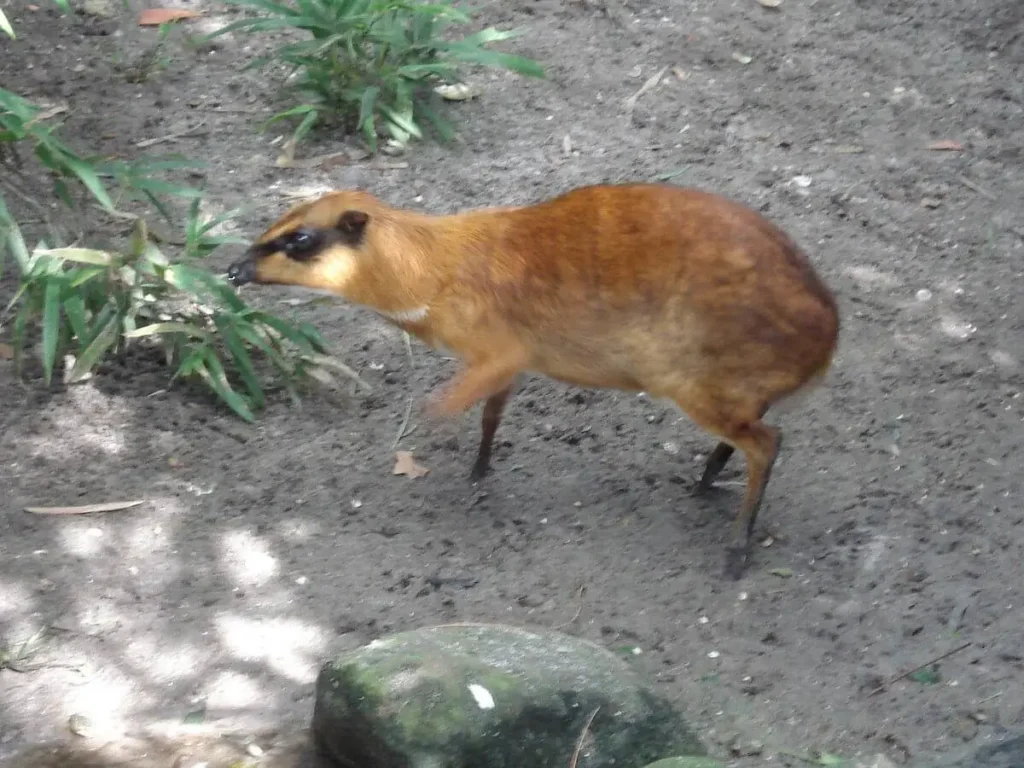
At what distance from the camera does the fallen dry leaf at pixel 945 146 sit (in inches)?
253

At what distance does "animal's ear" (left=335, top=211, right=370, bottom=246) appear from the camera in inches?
161

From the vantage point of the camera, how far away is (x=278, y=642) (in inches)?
151

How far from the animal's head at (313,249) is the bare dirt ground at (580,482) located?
0.72 metres

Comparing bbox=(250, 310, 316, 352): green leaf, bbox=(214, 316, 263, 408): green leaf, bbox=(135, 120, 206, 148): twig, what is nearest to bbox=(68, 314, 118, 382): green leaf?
bbox=(214, 316, 263, 408): green leaf

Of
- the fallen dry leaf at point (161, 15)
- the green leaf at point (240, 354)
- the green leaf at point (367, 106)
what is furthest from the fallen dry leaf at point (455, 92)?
the green leaf at point (240, 354)

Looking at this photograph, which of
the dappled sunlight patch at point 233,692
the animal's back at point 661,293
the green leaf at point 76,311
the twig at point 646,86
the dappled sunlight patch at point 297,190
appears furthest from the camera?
the twig at point 646,86

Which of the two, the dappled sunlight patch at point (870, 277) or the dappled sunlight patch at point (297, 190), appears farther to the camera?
the dappled sunlight patch at point (297, 190)

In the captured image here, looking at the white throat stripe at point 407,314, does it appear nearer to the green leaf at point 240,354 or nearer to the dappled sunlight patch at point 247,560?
the green leaf at point 240,354

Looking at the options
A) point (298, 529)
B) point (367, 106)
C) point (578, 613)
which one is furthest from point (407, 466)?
point (367, 106)

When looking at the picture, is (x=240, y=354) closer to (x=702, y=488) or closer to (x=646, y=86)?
(x=702, y=488)

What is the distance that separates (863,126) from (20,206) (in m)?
4.08

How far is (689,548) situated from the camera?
171 inches

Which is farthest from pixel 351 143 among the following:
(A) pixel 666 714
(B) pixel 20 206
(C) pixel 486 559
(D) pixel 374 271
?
(A) pixel 666 714

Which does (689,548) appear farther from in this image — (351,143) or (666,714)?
(351,143)
